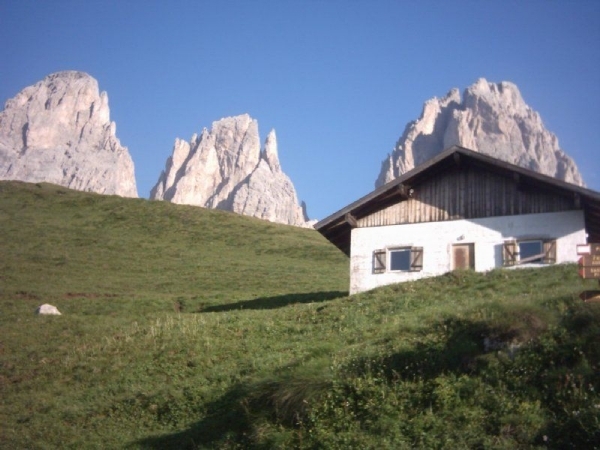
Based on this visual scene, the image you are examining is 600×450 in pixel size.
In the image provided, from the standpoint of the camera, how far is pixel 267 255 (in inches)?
2074

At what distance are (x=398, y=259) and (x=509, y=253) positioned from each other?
4.50m

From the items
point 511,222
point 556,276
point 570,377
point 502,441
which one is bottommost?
point 502,441

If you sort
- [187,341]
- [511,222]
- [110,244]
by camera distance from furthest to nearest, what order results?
[110,244] < [511,222] < [187,341]

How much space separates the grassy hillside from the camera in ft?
32.8

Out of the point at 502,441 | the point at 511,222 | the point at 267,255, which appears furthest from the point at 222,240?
the point at 502,441

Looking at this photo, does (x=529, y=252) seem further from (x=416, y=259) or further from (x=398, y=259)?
(x=398, y=259)

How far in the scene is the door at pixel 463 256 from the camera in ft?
84.3

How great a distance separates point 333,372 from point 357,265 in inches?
614

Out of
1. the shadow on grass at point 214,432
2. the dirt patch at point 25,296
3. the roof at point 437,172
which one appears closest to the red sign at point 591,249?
the shadow on grass at point 214,432

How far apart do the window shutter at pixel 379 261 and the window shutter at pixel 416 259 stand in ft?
3.98

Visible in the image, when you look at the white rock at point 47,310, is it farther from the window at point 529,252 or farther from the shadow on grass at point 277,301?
the window at point 529,252

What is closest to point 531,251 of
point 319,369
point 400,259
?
point 400,259

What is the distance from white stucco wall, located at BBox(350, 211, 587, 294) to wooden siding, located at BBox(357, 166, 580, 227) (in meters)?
0.28

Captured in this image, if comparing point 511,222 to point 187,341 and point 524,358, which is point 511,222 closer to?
point 187,341
